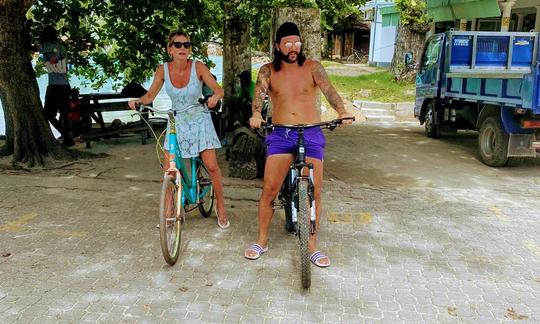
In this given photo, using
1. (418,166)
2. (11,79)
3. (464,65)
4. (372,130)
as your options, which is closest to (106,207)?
(11,79)

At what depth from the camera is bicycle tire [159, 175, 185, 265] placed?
3705 millimetres

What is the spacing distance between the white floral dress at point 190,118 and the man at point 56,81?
4.71m

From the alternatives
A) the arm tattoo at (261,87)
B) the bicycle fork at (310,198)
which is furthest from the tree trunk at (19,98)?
the bicycle fork at (310,198)

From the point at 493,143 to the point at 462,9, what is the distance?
4746 millimetres

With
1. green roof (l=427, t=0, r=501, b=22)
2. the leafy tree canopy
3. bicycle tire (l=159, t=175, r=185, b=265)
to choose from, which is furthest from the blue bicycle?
green roof (l=427, t=0, r=501, b=22)

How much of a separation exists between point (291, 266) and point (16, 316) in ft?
6.23

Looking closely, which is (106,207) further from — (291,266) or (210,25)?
(210,25)

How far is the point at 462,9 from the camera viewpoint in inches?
450

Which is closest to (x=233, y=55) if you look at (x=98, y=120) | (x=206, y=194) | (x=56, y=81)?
(x=98, y=120)

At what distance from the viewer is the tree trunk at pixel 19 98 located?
6883mm

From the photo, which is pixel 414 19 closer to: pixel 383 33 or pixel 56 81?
pixel 383 33

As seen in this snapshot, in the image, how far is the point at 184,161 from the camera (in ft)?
14.5

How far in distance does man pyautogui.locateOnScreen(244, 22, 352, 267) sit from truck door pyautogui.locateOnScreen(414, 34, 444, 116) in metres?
6.63

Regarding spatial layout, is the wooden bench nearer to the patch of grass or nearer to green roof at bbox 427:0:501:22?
green roof at bbox 427:0:501:22
